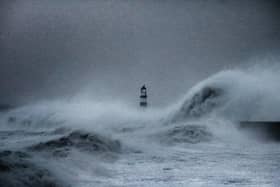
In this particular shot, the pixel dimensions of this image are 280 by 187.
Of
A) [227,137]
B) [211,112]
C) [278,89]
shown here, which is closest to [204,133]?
[227,137]

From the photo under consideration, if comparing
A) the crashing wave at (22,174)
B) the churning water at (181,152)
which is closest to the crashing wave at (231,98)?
the churning water at (181,152)

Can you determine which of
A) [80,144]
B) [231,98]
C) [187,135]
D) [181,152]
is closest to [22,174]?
[80,144]

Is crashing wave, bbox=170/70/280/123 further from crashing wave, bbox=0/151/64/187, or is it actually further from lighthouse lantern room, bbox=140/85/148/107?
crashing wave, bbox=0/151/64/187

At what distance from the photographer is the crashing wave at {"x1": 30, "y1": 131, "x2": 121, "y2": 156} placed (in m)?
7.75

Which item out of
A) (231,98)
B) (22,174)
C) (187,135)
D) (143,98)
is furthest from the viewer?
(143,98)

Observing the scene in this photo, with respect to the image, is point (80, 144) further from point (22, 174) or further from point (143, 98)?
point (143, 98)

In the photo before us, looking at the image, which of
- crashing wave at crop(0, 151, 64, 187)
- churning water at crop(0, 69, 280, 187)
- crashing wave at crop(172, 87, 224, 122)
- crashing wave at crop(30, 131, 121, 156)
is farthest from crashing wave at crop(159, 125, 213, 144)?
crashing wave at crop(0, 151, 64, 187)

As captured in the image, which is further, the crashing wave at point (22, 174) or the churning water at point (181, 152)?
the churning water at point (181, 152)

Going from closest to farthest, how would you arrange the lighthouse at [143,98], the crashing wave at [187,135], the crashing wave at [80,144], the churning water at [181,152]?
the churning water at [181,152]
the crashing wave at [80,144]
the crashing wave at [187,135]
the lighthouse at [143,98]

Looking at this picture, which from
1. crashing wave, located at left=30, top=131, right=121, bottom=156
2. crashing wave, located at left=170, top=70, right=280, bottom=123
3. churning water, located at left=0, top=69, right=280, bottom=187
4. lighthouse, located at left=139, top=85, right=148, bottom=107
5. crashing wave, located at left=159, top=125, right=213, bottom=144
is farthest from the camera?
lighthouse, located at left=139, top=85, right=148, bottom=107

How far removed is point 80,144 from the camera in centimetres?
852

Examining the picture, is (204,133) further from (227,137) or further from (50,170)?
(50,170)

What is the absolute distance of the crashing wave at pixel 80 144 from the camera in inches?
305

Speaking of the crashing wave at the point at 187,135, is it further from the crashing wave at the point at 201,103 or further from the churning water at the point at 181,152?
the crashing wave at the point at 201,103
